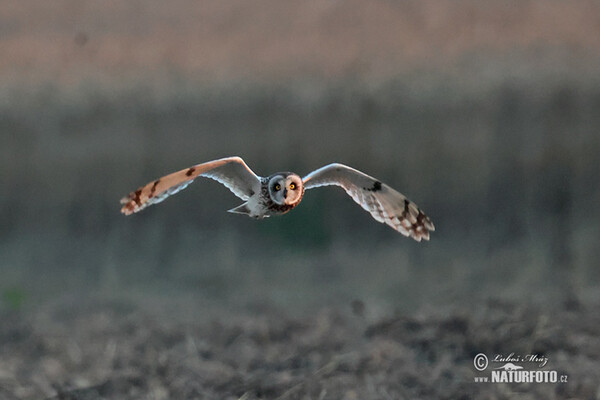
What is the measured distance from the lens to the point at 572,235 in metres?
4.30

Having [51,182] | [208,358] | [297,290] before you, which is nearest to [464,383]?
[297,290]

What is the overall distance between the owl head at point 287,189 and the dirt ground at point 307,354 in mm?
2170

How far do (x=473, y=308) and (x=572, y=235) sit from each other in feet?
2.15

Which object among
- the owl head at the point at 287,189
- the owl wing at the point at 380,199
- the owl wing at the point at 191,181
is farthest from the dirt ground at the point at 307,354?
the owl head at the point at 287,189

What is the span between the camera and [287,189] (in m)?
2.28

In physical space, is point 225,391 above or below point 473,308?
below

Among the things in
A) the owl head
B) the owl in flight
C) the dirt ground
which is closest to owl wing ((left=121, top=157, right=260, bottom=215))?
the owl in flight

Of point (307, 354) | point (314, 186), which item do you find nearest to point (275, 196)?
point (314, 186)

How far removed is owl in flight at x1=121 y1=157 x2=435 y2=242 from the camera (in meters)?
2.36

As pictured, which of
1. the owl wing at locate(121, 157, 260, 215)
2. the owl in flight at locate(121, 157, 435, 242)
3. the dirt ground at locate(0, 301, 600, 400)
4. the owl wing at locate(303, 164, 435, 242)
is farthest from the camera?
the dirt ground at locate(0, 301, 600, 400)

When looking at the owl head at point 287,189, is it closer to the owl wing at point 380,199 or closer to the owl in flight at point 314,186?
the owl in flight at point 314,186

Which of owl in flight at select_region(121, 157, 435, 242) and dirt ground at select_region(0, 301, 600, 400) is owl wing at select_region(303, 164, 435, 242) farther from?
dirt ground at select_region(0, 301, 600, 400)

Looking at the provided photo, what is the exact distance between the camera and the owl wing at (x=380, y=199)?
8.32ft

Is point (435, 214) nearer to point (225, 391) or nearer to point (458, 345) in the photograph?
point (458, 345)
